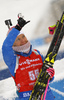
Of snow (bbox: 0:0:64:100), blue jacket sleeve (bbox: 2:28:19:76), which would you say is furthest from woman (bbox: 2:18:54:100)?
snow (bbox: 0:0:64:100)

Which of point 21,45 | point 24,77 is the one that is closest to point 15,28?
point 21,45

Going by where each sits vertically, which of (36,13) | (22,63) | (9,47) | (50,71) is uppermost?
(9,47)

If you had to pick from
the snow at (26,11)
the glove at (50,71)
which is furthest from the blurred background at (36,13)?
the glove at (50,71)

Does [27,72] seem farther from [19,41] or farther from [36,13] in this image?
[36,13]

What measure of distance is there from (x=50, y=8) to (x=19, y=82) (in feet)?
16.0

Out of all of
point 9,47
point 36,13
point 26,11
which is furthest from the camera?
point 36,13

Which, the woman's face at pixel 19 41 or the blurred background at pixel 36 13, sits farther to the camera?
the blurred background at pixel 36 13

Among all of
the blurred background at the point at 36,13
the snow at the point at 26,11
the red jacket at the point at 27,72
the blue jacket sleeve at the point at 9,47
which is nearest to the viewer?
the blue jacket sleeve at the point at 9,47

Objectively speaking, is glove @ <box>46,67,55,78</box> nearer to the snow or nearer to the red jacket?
the red jacket

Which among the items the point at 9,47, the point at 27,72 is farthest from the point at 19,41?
the point at 27,72

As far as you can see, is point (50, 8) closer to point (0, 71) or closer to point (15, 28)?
point (0, 71)

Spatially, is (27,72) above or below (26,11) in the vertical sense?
below

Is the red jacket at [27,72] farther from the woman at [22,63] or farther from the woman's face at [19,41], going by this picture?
the woman's face at [19,41]

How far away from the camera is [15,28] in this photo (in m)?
1.91
